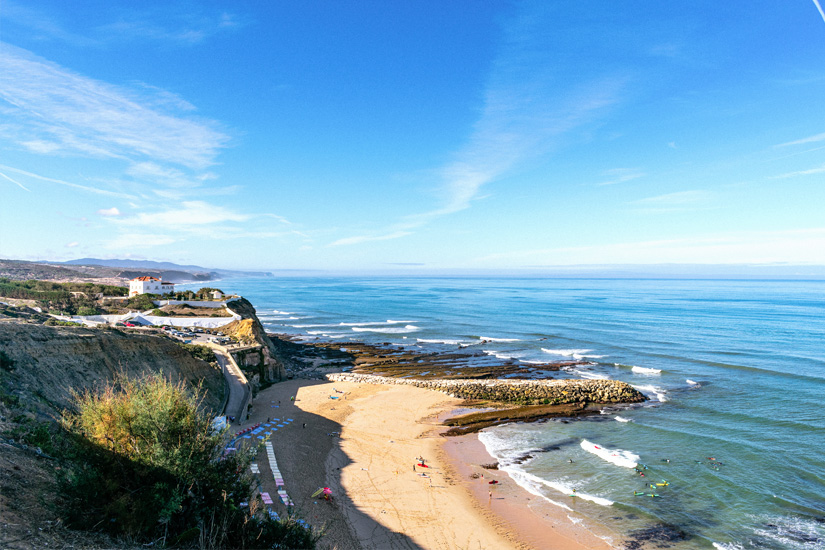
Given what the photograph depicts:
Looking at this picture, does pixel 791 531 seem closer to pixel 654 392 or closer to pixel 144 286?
pixel 654 392

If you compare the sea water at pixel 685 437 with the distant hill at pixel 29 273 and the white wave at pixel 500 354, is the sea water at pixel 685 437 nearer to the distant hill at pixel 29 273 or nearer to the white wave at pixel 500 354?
the white wave at pixel 500 354

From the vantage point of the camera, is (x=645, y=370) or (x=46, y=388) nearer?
(x=46, y=388)

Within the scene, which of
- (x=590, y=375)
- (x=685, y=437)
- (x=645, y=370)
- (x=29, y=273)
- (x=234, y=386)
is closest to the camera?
(x=685, y=437)

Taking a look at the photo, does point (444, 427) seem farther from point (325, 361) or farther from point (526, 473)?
point (325, 361)

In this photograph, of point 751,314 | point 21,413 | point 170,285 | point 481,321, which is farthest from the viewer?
point 751,314

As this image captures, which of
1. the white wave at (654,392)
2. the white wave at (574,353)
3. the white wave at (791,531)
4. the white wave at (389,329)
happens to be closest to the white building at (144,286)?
the white wave at (389,329)

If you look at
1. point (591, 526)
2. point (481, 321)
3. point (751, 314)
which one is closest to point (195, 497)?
point (591, 526)

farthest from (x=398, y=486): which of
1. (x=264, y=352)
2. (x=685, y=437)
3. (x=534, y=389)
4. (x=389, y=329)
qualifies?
(x=389, y=329)
